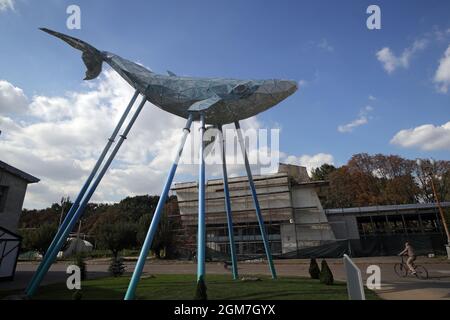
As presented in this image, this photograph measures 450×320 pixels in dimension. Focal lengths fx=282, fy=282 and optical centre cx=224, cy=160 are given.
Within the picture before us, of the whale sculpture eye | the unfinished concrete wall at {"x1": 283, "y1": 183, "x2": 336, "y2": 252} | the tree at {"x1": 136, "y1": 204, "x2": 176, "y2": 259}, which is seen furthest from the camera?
the tree at {"x1": 136, "y1": 204, "x2": 176, "y2": 259}

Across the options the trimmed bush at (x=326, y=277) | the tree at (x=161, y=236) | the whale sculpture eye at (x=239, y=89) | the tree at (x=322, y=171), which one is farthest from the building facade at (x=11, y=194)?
the tree at (x=322, y=171)

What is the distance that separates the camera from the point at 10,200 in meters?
16.9

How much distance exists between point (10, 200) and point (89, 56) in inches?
463

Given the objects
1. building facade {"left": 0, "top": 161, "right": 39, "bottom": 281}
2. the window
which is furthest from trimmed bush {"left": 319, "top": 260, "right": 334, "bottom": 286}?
the window

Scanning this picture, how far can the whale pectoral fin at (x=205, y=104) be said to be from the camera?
373 inches

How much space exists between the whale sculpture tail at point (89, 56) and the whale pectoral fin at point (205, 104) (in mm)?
4351

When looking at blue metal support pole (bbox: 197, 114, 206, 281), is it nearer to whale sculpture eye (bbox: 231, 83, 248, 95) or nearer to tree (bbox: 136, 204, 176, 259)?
whale sculpture eye (bbox: 231, 83, 248, 95)

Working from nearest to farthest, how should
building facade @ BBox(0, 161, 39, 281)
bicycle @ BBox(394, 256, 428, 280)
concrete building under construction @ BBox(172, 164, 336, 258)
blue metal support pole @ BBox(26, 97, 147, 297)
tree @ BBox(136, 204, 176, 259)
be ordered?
blue metal support pole @ BBox(26, 97, 147, 297), bicycle @ BBox(394, 256, 428, 280), building facade @ BBox(0, 161, 39, 281), concrete building under construction @ BBox(172, 164, 336, 258), tree @ BBox(136, 204, 176, 259)

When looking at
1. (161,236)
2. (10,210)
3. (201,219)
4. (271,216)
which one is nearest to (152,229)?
(201,219)

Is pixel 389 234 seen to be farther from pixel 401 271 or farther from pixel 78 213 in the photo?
pixel 78 213

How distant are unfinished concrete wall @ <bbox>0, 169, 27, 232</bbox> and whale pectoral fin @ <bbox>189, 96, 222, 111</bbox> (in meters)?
14.2

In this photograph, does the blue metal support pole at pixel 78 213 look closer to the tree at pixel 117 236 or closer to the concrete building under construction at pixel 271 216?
the concrete building under construction at pixel 271 216

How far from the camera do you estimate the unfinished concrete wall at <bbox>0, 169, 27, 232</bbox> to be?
1655 cm
